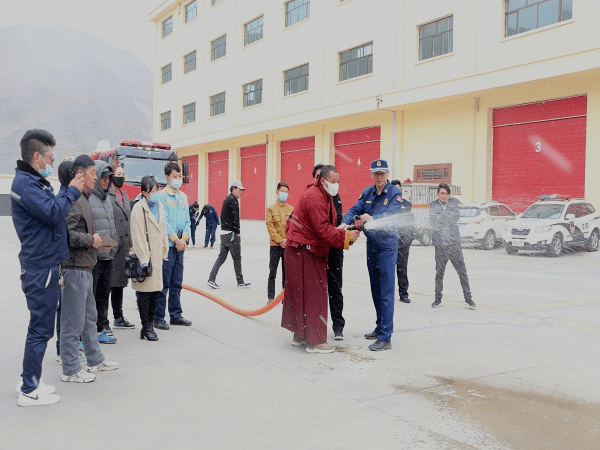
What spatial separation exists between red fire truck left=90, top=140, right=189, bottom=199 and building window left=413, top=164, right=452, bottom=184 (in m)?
10.6

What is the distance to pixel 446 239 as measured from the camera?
915 cm

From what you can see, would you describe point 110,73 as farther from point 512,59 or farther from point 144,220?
point 144,220

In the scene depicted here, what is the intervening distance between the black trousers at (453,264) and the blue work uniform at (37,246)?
234 inches

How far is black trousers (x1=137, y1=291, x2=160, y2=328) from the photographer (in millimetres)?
6457

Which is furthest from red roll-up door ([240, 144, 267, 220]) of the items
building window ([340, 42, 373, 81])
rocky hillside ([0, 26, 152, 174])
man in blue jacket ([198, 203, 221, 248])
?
rocky hillside ([0, 26, 152, 174])

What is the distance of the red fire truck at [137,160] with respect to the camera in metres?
18.2

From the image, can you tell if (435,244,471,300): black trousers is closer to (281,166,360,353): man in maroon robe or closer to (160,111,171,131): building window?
(281,166,360,353): man in maroon robe

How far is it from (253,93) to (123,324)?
29.1m

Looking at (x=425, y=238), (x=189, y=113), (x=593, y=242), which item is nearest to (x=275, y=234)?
(x=593, y=242)

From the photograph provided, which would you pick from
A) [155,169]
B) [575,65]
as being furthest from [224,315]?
[575,65]

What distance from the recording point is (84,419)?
412 cm

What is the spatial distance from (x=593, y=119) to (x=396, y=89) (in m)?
8.02

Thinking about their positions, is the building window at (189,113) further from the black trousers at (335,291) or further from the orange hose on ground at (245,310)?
the black trousers at (335,291)

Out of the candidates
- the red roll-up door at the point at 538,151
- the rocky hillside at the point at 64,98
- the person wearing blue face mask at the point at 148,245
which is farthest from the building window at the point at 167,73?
the rocky hillside at the point at 64,98
